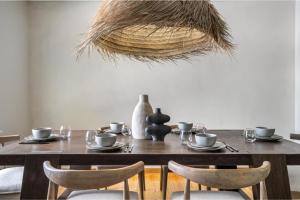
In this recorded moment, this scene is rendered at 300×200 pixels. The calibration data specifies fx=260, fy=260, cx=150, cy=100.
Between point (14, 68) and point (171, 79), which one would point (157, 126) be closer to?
point (171, 79)

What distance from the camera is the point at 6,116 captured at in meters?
2.90

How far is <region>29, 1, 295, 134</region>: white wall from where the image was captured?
336 cm

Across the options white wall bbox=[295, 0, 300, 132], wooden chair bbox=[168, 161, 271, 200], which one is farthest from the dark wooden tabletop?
white wall bbox=[295, 0, 300, 132]

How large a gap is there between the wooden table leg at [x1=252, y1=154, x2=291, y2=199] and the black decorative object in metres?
0.67

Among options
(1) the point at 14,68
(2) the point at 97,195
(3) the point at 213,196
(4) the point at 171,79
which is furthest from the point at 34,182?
(4) the point at 171,79

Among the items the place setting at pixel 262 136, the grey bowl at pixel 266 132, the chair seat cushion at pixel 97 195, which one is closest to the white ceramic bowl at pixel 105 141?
the chair seat cushion at pixel 97 195

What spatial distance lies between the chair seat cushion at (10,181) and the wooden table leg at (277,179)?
1527 mm

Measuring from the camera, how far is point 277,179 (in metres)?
1.46

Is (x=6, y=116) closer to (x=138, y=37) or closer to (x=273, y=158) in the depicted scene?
(x=138, y=37)

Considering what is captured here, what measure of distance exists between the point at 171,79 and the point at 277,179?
6.96 ft

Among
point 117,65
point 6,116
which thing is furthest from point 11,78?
point 117,65

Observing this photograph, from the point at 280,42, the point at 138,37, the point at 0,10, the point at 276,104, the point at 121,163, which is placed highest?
the point at 0,10

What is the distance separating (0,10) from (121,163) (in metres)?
2.34

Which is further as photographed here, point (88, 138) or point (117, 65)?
point (117, 65)
